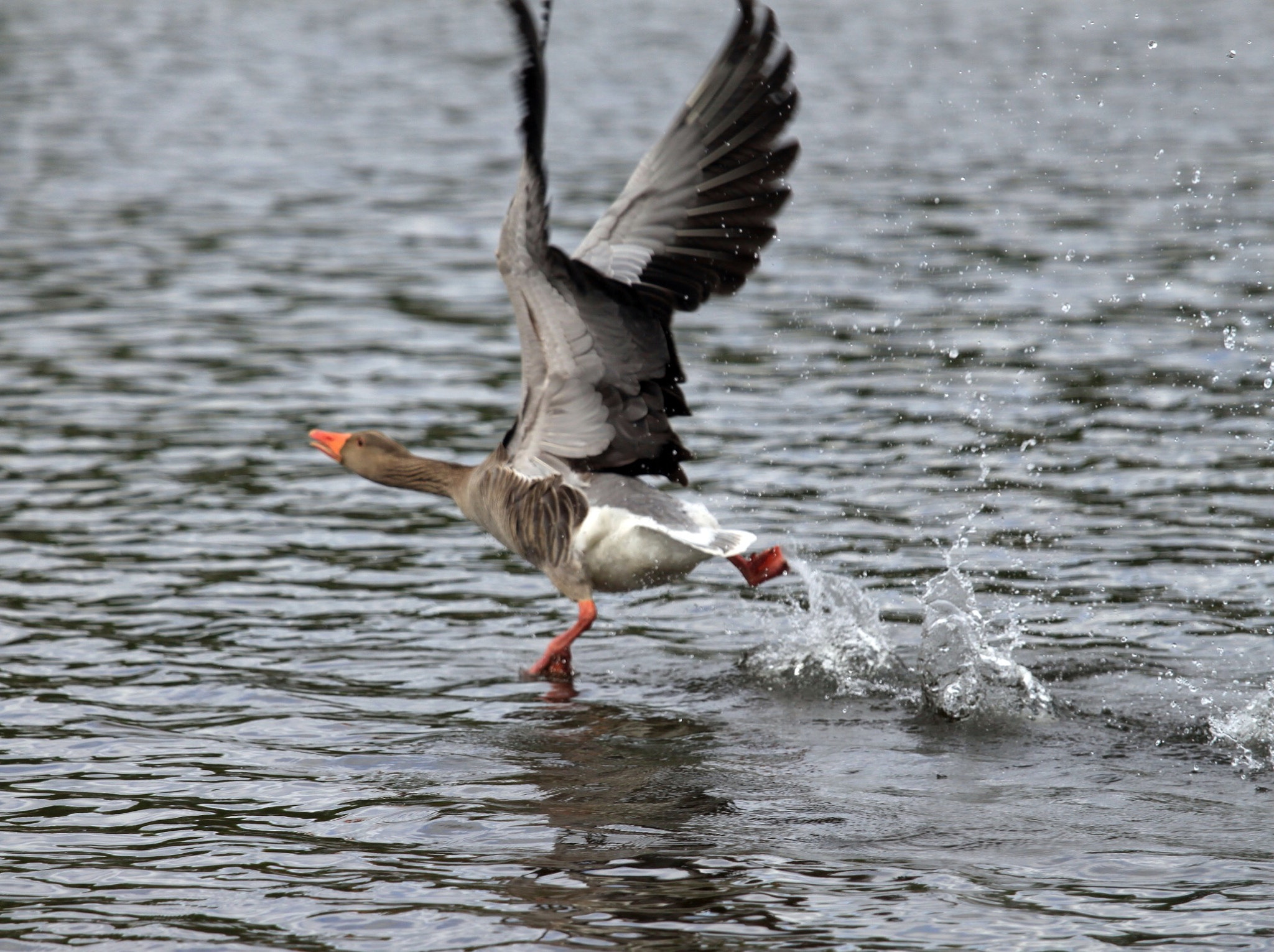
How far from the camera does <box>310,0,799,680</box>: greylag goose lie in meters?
6.20

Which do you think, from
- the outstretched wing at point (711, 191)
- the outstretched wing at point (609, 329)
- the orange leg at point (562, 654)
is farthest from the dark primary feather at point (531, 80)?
the orange leg at point (562, 654)

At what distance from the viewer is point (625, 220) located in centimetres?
651

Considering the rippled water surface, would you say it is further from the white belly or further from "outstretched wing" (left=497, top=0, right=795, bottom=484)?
"outstretched wing" (left=497, top=0, right=795, bottom=484)

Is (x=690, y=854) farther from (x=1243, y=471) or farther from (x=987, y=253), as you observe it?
(x=987, y=253)

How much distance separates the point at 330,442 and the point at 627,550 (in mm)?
1650

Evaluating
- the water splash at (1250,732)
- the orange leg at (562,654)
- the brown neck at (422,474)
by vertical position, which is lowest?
the orange leg at (562,654)

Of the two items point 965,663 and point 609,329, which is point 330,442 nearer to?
point 609,329

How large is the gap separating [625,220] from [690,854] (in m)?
2.68

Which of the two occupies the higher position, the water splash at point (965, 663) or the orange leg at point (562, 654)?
the water splash at point (965, 663)

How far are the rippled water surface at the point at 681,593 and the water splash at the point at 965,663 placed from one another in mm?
30

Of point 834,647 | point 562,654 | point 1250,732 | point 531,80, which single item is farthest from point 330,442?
point 1250,732

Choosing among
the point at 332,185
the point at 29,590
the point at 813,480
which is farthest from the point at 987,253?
the point at 29,590

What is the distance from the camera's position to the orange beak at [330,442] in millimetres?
7445

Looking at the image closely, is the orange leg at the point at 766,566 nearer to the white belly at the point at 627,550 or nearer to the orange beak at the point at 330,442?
the white belly at the point at 627,550
